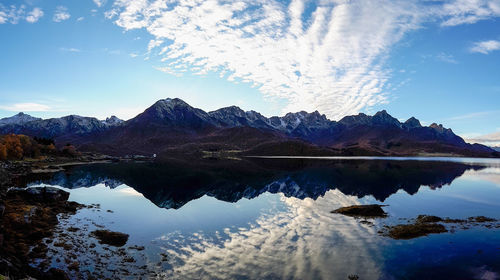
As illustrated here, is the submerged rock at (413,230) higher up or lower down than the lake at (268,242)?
higher up

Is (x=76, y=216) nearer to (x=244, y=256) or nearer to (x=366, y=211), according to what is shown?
(x=244, y=256)

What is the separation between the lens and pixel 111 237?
103ft

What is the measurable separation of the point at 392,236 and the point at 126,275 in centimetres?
2909

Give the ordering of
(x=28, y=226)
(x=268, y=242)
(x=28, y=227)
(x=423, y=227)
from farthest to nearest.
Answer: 1. (x=423, y=227)
2. (x=28, y=226)
3. (x=28, y=227)
4. (x=268, y=242)

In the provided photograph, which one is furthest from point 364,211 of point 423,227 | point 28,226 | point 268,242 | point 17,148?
point 17,148

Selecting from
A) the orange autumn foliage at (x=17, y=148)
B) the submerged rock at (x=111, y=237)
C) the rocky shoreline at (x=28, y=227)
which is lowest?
the submerged rock at (x=111, y=237)

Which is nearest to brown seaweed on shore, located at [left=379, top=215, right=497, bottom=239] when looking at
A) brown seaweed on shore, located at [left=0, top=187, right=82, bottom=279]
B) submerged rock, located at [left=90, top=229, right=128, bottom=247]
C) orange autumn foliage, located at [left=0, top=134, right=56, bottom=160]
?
submerged rock, located at [left=90, top=229, right=128, bottom=247]

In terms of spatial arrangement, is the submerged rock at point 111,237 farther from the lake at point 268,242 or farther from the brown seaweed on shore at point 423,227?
the brown seaweed on shore at point 423,227

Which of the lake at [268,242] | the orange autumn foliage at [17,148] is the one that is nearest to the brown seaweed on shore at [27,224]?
A: the lake at [268,242]

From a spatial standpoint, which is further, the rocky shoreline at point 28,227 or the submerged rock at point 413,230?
the submerged rock at point 413,230

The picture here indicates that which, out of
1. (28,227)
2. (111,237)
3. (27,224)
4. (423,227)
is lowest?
(111,237)

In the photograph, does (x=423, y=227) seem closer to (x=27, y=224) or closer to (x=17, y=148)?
(x=27, y=224)

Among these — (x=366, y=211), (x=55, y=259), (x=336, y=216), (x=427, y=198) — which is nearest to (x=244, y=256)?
(x=55, y=259)

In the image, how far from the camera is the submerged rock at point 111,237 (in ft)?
99.0
